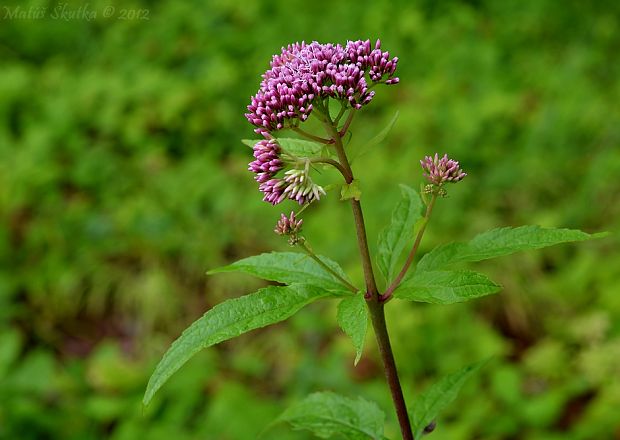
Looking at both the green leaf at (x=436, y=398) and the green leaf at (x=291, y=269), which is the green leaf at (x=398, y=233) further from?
the green leaf at (x=436, y=398)

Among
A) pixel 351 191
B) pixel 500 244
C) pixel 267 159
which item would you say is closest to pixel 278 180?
pixel 267 159

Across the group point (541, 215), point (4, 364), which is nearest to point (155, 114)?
point (4, 364)

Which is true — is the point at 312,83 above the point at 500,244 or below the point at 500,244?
above

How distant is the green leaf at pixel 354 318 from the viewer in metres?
1.38

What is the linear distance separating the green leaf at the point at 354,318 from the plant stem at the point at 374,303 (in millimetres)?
91

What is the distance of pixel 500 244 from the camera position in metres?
1.56

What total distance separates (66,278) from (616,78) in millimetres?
5688

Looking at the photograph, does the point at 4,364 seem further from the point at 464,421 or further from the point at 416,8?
the point at 416,8

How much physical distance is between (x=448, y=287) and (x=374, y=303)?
23cm

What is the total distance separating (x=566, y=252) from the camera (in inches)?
203

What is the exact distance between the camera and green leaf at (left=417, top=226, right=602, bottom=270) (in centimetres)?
149

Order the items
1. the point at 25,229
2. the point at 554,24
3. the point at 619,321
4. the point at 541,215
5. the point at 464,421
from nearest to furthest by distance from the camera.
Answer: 1. the point at 464,421
2. the point at 619,321
3. the point at 541,215
4. the point at 25,229
5. the point at 554,24

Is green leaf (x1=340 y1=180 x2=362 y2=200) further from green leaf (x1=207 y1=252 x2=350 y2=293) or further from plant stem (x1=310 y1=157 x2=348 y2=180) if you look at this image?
green leaf (x1=207 y1=252 x2=350 y2=293)

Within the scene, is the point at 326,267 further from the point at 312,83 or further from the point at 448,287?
the point at 312,83
